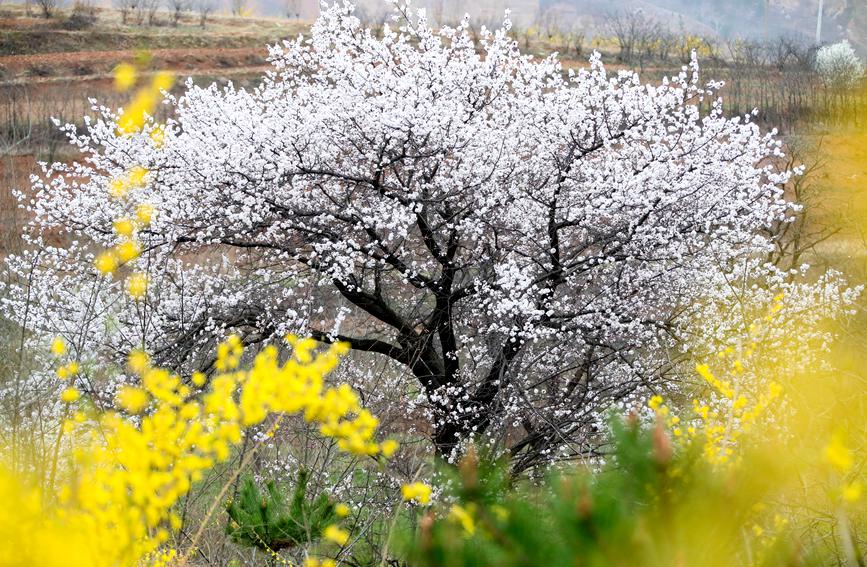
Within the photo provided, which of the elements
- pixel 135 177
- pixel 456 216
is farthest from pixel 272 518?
pixel 456 216

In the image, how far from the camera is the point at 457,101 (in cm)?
880

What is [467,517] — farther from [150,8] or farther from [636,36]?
[150,8]

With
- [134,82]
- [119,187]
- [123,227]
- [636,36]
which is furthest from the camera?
[636,36]

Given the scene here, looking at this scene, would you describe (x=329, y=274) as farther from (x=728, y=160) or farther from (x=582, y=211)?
(x=728, y=160)

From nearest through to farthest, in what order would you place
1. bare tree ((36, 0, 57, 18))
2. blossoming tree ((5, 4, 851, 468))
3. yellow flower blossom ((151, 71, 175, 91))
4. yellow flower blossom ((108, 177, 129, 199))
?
yellow flower blossom ((151, 71, 175, 91))
yellow flower blossom ((108, 177, 129, 199))
blossoming tree ((5, 4, 851, 468))
bare tree ((36, 0, 57, 18))

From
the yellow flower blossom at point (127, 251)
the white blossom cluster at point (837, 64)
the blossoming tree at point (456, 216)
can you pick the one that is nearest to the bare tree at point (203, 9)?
the white blossom cluster at point (837, 64)

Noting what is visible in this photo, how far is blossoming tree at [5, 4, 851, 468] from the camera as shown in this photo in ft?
27.6

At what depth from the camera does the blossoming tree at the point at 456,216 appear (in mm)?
8398

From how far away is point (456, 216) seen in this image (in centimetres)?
871

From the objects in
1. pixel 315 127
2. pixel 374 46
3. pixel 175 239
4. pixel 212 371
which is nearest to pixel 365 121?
pixel 315 127

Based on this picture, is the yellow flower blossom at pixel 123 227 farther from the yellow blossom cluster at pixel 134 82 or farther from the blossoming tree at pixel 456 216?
the blossoming tree at pixel 456 216

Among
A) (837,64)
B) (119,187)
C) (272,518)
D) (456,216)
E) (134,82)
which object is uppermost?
(837,64)

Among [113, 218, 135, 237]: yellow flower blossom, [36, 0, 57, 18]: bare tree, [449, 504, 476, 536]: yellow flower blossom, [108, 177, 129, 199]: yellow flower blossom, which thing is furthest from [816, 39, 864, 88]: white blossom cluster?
[36, 0, 57, 18]: bare tree

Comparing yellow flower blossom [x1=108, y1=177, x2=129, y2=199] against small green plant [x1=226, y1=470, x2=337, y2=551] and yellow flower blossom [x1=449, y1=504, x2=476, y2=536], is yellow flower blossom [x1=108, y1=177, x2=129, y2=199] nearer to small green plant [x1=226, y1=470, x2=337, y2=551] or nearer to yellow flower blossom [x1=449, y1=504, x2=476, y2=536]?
small green plant [x1=226, y1=470, x2=337, y2=551]
